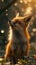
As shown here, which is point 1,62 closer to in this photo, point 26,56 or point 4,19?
point 26,56

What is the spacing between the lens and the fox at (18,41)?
8.62 metres

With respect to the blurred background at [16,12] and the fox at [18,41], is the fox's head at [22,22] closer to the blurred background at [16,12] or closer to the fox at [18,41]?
the fox at [18,41]

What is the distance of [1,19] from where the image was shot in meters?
18.2

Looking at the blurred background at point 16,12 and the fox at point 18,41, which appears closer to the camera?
the fox at point 18,41

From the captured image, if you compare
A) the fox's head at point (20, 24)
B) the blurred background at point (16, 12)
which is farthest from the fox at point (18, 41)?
the blurred background at point (16, 12)

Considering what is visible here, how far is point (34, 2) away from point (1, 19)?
115 inches

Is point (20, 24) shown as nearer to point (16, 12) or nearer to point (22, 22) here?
point (22, 22)

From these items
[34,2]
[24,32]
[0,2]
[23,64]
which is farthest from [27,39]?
[34,2]

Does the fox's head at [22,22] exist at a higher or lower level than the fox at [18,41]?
higher

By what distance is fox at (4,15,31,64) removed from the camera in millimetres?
8625

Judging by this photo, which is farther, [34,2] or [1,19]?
[34,2]

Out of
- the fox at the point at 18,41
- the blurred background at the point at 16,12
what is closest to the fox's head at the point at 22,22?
the fox at the point at 18,41

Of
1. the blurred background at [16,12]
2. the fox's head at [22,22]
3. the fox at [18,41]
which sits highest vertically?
the blurred background at [16,12]

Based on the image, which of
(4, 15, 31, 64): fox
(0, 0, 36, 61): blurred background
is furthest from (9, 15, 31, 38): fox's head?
(0, 0, 36, 61): blurred background
